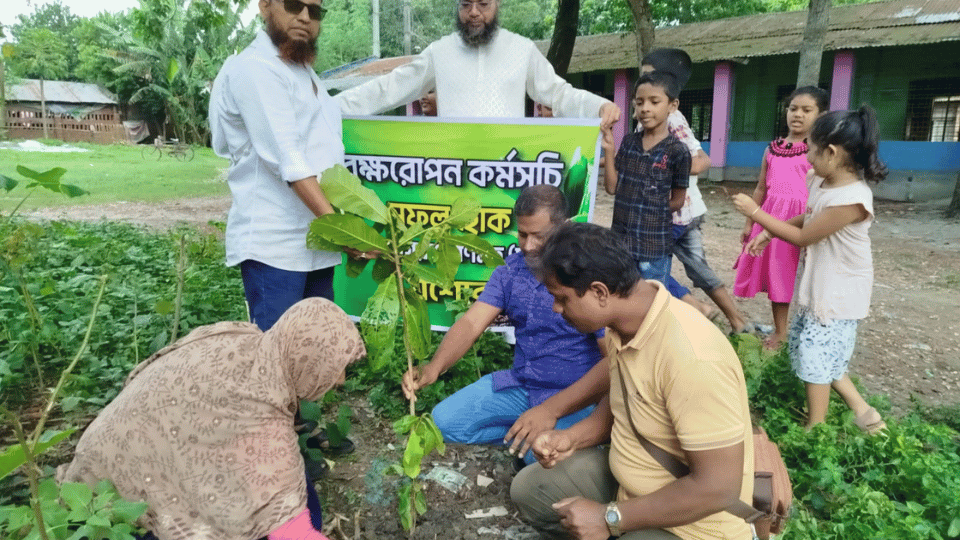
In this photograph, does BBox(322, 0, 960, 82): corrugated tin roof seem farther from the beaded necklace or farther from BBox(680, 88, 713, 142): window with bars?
the beaded necklace

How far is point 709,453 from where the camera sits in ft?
5.26

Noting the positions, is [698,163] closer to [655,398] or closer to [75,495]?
[655,398]

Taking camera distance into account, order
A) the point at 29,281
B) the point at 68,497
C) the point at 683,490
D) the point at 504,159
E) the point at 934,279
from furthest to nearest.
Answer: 1. the point at 934,279
2. the point at 29,281
3. the point at 504,159
4. the point at 683,490
5. the point at 68,497

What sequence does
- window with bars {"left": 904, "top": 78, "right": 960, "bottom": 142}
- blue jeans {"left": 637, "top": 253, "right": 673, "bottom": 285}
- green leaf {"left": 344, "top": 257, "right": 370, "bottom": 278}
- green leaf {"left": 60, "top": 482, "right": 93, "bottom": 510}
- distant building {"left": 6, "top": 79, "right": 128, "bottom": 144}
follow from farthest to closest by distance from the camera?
distant building {"left": 6, "top": 79, "right": 128, "bottom": 144}
window with bars {"left": 904, "top": 78, "right": 960, "bottom": 142}
blue jeans {"left": 637, "top": 253, "right": 673, "bottom": 285}
green leaf {"left": 344, "top": 257, "right": 370, "bottom": 278}
green leaf {"left": 60, "top": 482, "right": 93, "bottom": 510}

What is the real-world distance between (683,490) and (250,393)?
1.11m

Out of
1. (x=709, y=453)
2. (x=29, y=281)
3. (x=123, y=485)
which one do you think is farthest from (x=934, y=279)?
(x=29, y=281)

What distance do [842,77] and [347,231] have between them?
14402mm

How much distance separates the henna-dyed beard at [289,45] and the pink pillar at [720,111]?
14.0 m

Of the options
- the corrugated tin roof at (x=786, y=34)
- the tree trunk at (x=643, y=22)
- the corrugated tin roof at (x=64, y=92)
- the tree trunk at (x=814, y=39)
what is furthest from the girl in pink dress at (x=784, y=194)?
the corrugated tin roof at (x=64, y=92)

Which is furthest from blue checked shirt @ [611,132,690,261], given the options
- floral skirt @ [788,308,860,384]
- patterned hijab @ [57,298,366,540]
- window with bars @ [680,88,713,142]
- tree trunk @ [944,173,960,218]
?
window with bars @ [680,88,713,142]

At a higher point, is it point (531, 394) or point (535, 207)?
point (535, 207)

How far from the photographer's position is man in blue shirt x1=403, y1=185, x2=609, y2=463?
7.61 ft

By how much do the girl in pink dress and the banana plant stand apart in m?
2.51

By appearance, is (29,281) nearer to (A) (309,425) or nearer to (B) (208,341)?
(A) (309,425)
